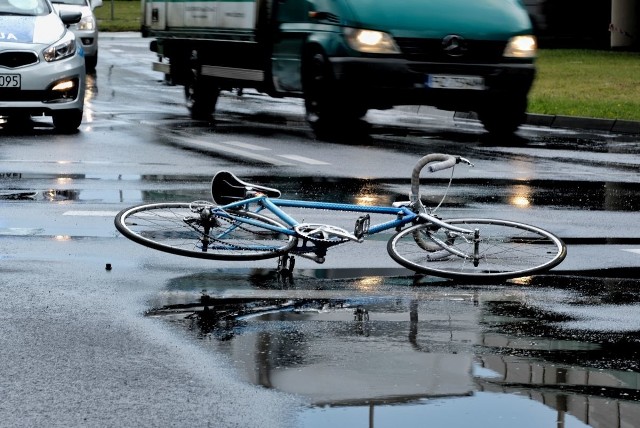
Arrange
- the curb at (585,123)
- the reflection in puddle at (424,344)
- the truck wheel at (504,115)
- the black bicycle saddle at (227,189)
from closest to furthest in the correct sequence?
the reflection in puddle at (424,344) < the black bicycle saddle at (227,189) < the truck wheel at (504,115) < the curb at (585,123)

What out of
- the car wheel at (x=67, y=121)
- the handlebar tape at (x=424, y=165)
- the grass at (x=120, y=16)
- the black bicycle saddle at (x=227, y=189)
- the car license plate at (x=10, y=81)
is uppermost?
the handlebar tape at (x=424, y=165)

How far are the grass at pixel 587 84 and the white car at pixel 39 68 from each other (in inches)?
259

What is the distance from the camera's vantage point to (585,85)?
25.4m

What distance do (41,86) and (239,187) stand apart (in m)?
8.48

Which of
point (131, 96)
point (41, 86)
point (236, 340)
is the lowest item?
point (131, 96)

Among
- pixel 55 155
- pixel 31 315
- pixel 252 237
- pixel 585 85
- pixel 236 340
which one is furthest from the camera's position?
pixel 585 85

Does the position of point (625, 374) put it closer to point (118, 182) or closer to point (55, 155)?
point (118, 182)

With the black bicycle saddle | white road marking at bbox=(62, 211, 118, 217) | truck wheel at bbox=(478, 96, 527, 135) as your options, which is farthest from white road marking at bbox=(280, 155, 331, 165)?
the black bicycle saddle

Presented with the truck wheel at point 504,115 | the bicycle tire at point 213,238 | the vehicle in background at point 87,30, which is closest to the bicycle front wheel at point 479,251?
the bicycle tire at point 213,238

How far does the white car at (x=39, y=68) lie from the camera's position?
639 inches

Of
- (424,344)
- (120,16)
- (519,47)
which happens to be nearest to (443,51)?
(519,47)

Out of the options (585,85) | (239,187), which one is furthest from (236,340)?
(585,85)

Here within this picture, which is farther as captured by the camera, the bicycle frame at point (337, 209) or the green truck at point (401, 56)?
the green truck at point (401, 56)

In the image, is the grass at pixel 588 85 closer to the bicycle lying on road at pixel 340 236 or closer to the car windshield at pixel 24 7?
the car windshield at pixel 24 7
